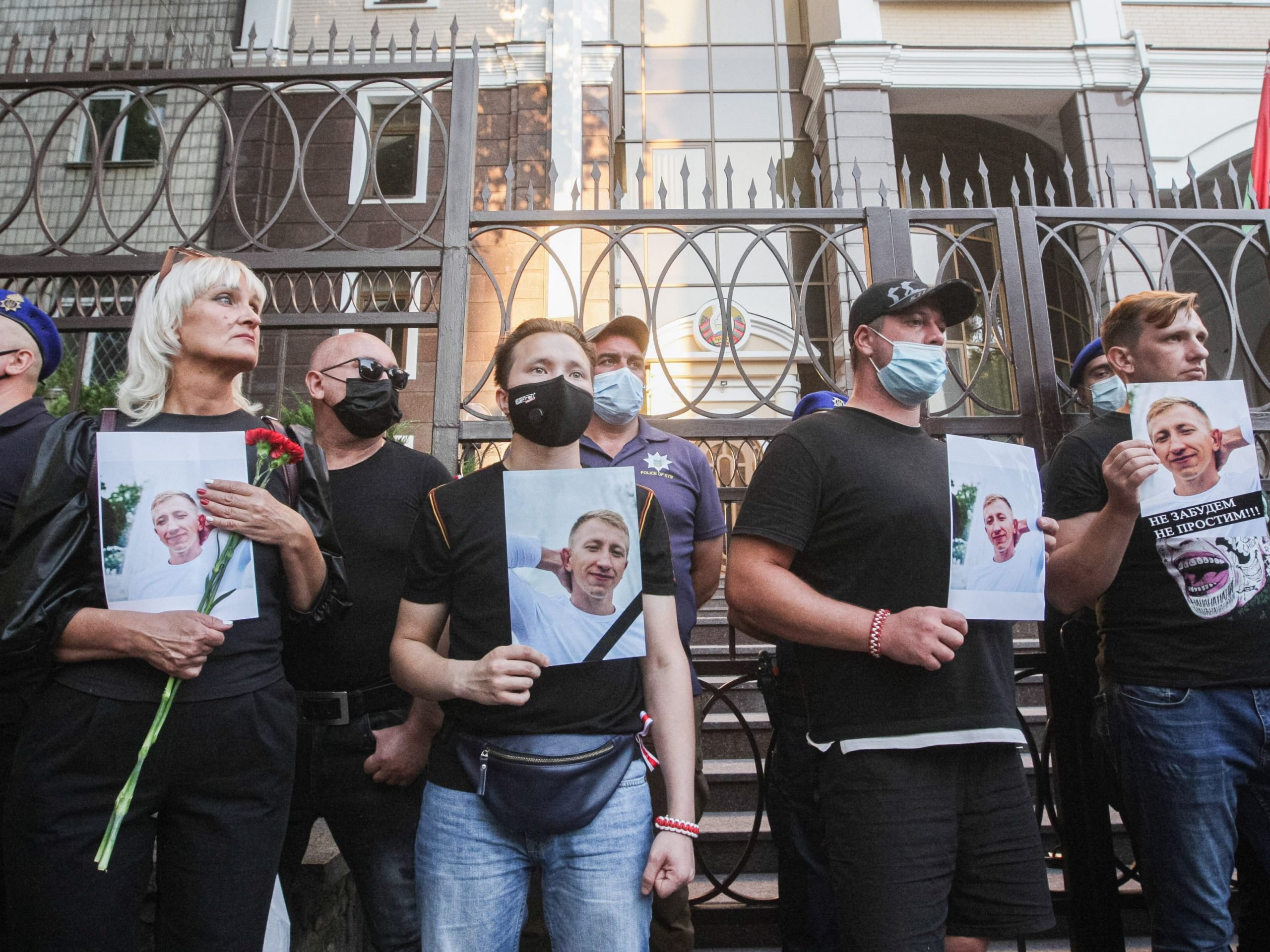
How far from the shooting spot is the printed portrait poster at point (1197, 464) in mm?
2244

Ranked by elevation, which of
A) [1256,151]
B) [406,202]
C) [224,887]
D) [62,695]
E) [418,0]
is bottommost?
[224,887]

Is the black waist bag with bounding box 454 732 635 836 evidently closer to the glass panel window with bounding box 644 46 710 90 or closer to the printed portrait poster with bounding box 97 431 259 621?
the printed portrait poster with bounding box 97 431 259 621

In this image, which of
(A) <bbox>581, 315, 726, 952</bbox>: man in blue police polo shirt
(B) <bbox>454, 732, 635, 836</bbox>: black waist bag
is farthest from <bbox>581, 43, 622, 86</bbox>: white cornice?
Result: (B) <bbox>454, 732, 635, 836</bbox>: black waist bag

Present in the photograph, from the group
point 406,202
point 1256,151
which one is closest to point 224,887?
point 1256,151

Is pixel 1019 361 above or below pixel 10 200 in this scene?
below

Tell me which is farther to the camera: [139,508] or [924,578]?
[924,578]

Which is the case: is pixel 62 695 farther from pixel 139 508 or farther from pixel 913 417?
pixel 913 417

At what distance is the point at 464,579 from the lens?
1.77m

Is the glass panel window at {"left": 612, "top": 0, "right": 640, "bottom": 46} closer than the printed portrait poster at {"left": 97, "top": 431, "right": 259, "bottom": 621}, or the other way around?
the printed portrait poster at {"left": 97, "top": 431, "right": 259, "bottom": 621}

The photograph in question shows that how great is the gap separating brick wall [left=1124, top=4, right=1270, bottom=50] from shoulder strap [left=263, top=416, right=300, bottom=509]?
12.6 meters

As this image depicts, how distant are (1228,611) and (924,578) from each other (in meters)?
0.94

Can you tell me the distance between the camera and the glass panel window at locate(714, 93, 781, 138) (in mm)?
11383

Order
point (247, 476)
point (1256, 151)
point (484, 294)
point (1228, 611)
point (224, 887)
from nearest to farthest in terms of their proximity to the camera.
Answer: point (224, 887) → point (247, 476) → point (1228, 611) → point (1256, 151) → point (484, 294)

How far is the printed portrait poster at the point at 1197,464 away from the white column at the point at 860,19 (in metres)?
10.1
